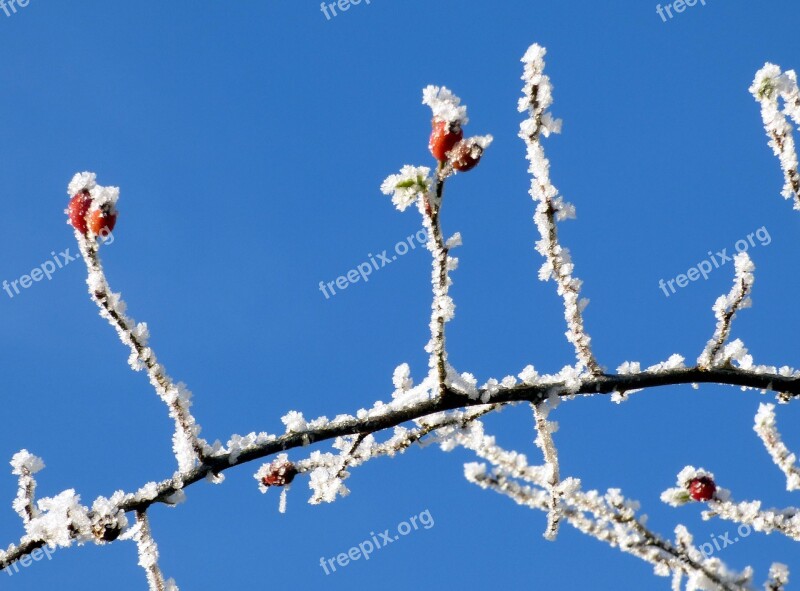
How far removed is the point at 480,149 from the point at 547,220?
2.56 ft

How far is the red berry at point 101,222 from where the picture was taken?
92.0 inches

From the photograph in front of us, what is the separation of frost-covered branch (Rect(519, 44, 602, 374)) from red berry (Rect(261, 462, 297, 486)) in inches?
55.4

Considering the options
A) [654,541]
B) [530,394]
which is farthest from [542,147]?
[654,541]

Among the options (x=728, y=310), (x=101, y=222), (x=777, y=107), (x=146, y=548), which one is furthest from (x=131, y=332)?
(x=777, y=107)

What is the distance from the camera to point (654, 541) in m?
4.55

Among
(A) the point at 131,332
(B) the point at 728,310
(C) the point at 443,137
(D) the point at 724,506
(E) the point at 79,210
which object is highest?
(E) the point at 79,210

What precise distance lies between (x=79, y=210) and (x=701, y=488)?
3.48m

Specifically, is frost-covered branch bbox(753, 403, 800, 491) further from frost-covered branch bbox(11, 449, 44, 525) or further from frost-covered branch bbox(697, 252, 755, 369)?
frost-covered branch bbox(11, 449, 44, 525)

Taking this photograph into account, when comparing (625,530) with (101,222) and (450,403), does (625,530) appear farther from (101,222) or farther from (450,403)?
(101,222)

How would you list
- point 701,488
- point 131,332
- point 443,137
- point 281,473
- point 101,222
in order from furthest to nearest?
point 701,488, point 281,473, point 131,332, point 101,222, point 443,137

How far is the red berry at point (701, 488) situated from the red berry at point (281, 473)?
221 centimetres

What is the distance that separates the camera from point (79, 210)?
92.7 inches

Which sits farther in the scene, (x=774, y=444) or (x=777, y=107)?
(x=774, y=444)

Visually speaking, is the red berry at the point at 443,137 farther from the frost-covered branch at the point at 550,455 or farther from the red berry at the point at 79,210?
the frost-covered branch at the point at 550,455
